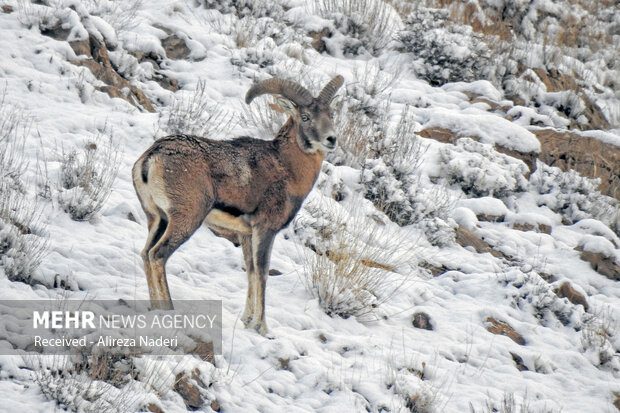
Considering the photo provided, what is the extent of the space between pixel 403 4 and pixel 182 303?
406 inches

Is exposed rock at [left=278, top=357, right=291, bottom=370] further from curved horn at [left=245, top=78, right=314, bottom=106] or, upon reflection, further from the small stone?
curved horn at [left=245, top=78, right=314, bottom=106]

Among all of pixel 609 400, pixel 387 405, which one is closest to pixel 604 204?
pixel 609 400

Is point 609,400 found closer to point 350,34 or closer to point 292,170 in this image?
point 292,170

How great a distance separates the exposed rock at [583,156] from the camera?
1212 cm

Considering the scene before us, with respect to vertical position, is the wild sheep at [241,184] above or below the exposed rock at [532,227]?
above

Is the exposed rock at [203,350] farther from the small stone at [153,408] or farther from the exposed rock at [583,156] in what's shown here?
the exposed rock at [583,156]

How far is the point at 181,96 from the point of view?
10672 mm

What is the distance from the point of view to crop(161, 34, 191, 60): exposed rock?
38.8 ft

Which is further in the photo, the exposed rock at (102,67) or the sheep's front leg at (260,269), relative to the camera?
the exposed rock at (102,67)

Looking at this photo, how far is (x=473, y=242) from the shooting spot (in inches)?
392

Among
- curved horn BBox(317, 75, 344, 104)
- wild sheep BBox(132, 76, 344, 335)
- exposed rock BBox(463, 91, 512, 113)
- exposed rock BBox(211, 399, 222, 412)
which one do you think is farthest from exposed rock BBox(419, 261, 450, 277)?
exposed rock BBox(463, 91, 512, 113)

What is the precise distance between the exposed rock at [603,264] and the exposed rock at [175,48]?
229 inches

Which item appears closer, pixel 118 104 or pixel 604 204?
pixel 118 104

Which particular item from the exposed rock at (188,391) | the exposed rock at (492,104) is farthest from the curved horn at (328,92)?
the exposed rock at (492,104)
